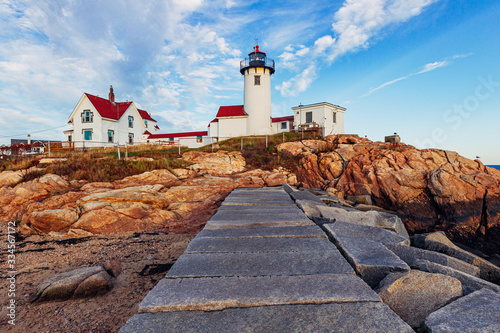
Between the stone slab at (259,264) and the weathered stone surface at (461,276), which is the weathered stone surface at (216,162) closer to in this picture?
the stone slab at (259,264)

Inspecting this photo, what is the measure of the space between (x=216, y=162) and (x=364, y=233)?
10.2m

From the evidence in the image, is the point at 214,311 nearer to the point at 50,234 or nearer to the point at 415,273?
the point at 415,273

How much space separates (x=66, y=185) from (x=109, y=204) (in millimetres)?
3756

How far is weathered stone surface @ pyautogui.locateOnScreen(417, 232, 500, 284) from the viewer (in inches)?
167

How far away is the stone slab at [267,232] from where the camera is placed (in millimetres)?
3590

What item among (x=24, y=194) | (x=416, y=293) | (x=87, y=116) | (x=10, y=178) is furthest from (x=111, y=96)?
(x=416, y=293)

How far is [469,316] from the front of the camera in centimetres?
181

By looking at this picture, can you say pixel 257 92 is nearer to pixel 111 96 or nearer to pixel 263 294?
pixel 111 96

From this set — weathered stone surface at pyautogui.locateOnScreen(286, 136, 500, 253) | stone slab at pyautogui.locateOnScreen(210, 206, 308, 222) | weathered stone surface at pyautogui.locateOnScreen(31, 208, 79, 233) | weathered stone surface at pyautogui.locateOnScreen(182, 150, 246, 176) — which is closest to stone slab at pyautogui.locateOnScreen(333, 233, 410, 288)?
stone slab at pyautogui.locateOnScreen(210, 206, 308, 222)

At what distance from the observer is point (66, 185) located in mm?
9930

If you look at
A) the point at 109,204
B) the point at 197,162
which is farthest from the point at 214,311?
the point at 197,162

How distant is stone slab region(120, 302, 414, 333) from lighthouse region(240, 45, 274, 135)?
2971 cm


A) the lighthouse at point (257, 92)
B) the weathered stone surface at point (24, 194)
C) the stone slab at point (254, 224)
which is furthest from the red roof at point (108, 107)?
the stone slab at point (254, 224)

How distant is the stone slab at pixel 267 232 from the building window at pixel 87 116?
31.4 meters
